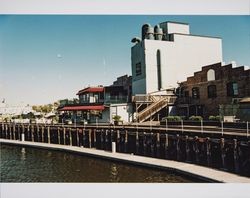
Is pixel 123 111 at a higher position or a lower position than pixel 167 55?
lower

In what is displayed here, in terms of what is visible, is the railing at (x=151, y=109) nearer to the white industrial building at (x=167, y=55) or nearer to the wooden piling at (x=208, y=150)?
the white industrial building at (x=167, y=55)

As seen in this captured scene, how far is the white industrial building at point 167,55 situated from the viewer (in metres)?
42.0

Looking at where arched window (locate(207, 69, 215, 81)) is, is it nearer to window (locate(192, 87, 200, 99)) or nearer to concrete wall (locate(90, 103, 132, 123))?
window (locate(192, 87, 200, 99))

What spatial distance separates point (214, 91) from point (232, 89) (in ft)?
8.17

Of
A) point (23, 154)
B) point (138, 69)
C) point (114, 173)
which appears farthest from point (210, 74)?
point (23, 154)

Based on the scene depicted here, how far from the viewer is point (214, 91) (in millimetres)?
35594

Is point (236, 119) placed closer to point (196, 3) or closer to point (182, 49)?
point (196, 3)

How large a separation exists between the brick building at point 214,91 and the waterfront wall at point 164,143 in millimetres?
8417

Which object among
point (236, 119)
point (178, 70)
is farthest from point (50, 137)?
point (236, 119)

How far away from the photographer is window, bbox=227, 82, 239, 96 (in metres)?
32.9

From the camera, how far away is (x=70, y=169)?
24.5m

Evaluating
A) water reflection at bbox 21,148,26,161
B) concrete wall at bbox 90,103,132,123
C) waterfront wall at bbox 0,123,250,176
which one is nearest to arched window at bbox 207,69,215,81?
→ concrete wall at bbox 90,103,132,123

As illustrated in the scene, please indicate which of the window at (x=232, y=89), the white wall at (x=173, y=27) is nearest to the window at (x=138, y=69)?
the white wall at (x=173, y=27)

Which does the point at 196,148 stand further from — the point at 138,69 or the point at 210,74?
the point at 138,69
